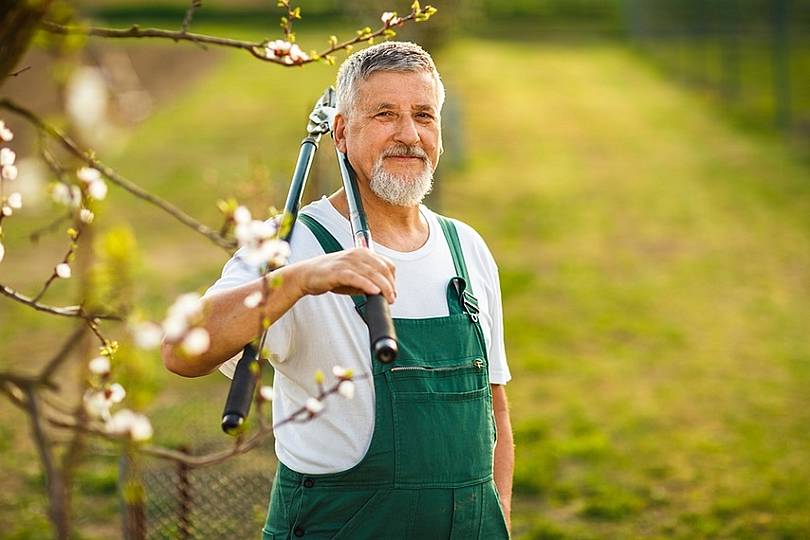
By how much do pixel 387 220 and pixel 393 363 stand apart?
0.40m

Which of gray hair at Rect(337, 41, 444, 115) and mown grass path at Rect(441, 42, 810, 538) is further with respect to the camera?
mown grass path at Rect(441, 42, 810, 538)

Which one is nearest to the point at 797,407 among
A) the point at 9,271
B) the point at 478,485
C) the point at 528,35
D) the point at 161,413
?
the point at 161,413

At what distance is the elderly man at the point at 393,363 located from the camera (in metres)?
2.39

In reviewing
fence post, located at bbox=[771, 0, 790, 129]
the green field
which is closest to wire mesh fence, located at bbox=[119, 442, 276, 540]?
the green field

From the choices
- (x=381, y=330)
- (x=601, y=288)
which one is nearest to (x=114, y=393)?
(x=381, y=330)

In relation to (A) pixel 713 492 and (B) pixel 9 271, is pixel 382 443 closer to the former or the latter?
(A) pixel 713 492

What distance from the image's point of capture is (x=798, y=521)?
211 inches

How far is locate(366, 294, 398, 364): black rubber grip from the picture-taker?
190cm

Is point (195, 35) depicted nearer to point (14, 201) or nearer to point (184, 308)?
point (14, 201)

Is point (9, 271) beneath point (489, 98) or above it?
beneath

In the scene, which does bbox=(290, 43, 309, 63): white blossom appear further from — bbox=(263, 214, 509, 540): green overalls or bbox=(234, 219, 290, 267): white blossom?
bbox=(234, 219, 290, 267): white blossom

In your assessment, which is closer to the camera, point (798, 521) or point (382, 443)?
point (382, 443)

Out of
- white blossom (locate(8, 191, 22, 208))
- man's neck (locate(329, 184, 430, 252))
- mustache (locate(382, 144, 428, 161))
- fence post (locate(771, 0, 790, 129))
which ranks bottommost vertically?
white blossom (locate(8, 191, 22, 208))

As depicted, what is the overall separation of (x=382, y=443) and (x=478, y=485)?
0.91 feet
